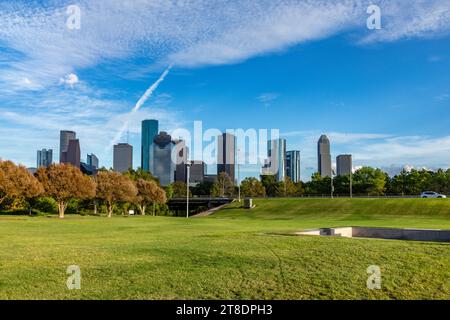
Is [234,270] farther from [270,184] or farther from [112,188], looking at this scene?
[270,184]

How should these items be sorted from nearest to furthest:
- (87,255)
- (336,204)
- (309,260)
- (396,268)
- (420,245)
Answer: (396,268) < (309,260) < (87,255) < (420,245) < (336,204)

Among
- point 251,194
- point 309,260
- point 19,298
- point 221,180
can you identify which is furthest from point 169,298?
point 221,180

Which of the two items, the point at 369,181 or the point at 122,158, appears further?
the point at 122,158

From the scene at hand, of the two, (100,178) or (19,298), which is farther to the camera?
(100,178)

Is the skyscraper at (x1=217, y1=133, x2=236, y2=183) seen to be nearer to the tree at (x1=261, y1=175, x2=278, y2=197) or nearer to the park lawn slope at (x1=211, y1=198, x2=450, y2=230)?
the park lawn slope at (x1=211, y1=198, x2=450, y2=230)

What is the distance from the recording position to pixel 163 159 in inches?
5192

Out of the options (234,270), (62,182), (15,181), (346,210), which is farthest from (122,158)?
(234,270)

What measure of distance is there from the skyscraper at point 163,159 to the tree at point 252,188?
2353 cm

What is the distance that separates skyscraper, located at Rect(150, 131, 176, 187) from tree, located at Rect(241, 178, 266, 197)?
77.2 feet

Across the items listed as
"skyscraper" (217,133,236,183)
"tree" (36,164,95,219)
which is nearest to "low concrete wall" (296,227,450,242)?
"tree" (36,164,95,219)

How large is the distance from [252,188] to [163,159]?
29.1 metres

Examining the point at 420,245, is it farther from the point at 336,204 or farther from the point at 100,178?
the point at 100,178

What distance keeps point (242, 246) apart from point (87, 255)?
5.07 m
